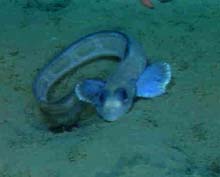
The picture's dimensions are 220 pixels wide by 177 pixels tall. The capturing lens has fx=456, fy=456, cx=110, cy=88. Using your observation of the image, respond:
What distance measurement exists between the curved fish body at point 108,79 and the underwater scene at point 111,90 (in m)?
0.01

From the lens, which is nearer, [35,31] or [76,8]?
[35,31]

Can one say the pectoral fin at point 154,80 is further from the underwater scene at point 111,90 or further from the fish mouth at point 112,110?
the fish mouth at point 112,110

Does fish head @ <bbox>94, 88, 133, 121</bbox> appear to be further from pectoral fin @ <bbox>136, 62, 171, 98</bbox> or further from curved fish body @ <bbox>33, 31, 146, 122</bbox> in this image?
pectoral fin @ <bbox>136, 62, 171, 98</bbox>

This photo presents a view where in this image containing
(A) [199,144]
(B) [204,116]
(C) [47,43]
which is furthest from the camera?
(C) [47,43]

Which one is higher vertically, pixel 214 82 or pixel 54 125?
pixel 214 82

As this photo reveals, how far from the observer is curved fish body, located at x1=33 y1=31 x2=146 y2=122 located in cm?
449

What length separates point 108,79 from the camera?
4.88 m

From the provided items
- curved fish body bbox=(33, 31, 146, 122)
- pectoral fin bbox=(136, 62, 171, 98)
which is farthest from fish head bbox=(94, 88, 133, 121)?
pectoral fin bbox=(136, 62, 171, 98)

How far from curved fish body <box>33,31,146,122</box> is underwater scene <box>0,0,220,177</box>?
0.01m

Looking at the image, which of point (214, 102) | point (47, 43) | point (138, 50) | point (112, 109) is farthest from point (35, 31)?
point (214, 102)

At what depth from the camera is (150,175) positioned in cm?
354

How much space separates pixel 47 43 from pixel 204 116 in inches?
96.1

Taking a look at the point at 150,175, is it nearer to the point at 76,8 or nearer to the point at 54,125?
the point at 54,125

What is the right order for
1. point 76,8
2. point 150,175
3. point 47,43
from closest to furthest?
1. point 150,175
2. point 47,43
3. point 76,8
